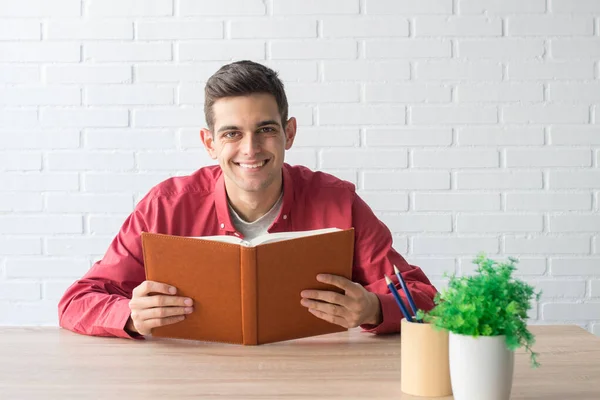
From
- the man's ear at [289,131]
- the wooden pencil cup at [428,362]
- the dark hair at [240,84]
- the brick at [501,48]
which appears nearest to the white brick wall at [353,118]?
the brick at [501,48]

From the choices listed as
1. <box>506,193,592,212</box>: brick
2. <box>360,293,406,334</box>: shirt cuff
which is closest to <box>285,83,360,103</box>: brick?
<box>506,193,592,212</box>: brick

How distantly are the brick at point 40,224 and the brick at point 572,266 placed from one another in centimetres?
179

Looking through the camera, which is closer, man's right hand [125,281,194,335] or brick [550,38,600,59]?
man's right hand [125,281,194,335]

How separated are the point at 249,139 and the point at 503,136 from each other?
129 cm

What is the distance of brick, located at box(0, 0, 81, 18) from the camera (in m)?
2.98

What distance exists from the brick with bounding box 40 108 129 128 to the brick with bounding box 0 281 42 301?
0.61 meters

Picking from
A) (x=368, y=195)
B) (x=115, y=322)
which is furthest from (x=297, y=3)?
(x=115, y=322)

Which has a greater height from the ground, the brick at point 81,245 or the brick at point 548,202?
the brick at point 548,202

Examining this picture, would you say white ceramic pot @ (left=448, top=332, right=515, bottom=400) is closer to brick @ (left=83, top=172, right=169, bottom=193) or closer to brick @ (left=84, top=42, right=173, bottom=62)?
brick @ (left=83, top=172, right=169, bottom=193)

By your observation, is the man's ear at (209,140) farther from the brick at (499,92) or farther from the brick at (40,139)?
the brick at (499,92)

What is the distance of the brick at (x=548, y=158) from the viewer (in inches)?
117

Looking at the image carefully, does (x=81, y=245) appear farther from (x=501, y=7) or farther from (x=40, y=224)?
(x=501, y=7)

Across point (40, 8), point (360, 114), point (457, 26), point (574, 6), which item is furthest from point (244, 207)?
point (574, 6)

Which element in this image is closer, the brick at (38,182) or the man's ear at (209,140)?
the man's ear at (209,140)
